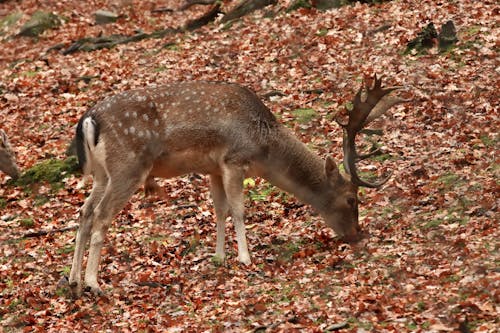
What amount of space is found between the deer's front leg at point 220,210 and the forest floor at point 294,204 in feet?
0.67

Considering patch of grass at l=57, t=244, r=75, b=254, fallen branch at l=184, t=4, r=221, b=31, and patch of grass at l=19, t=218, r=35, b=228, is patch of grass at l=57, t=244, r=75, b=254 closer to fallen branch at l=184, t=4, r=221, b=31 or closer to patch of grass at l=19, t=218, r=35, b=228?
patch of grass at l=19, t=218, r=35, b=228

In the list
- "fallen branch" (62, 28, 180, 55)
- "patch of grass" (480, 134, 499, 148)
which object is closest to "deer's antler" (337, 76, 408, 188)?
"patch of grass" (480, 134, 499, 148)

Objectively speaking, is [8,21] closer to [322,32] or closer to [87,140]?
[322,32]

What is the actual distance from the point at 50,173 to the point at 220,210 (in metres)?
4.79

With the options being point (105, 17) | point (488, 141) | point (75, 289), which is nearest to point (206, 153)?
point (75, 289)

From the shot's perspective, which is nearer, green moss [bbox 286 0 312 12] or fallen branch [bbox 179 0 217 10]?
green moss [bbox 286 0 312 12]

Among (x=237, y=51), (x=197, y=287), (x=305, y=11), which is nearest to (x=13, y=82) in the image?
(x=237, y=51)

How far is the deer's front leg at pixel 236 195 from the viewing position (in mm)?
10875

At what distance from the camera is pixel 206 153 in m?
10.9

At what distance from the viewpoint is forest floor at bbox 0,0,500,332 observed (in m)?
8.63

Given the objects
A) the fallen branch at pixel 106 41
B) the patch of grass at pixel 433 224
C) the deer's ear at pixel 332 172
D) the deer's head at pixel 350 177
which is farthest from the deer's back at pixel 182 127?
the fallen branch at pixel 106 41

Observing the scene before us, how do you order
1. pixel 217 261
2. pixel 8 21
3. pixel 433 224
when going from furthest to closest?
1. pixel 8 21
2. pixel 217 261
3. pixel 433 224

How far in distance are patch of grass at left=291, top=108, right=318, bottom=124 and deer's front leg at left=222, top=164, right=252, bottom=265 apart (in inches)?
178

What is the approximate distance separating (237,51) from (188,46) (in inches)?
68.9
